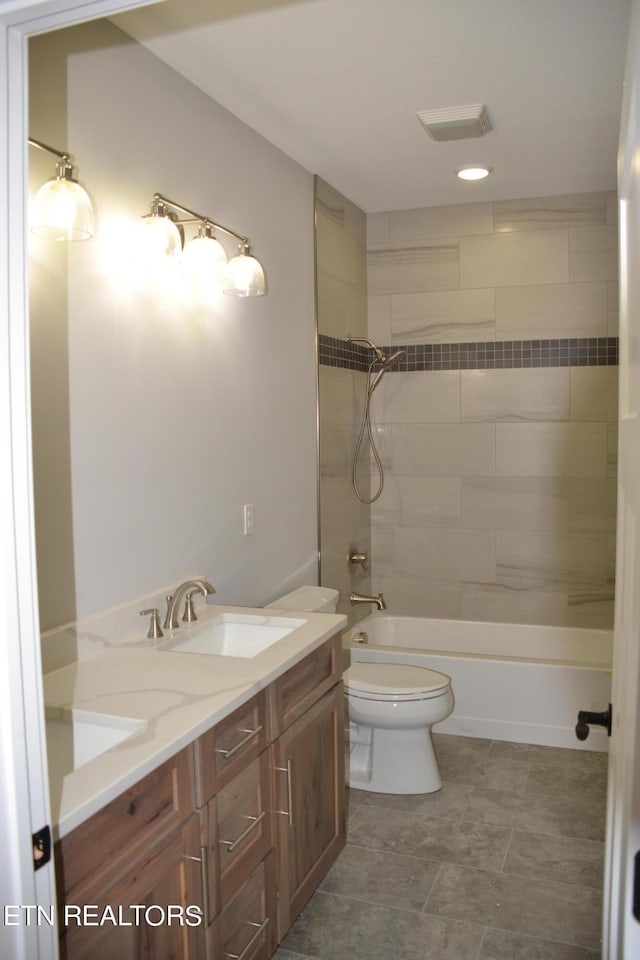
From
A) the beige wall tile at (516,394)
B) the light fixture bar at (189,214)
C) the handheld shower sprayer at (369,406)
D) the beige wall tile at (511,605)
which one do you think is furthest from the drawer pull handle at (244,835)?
the beige wall tile at (516,394)

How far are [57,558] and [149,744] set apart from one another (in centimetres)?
63

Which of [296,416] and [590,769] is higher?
[296,416]

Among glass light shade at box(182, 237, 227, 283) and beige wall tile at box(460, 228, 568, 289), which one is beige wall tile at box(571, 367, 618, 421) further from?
glass light shade at box(182, 237, 227, 283)

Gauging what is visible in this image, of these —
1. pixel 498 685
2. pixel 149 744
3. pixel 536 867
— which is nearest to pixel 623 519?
pixel 149 744

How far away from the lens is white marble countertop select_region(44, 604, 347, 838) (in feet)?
4.52

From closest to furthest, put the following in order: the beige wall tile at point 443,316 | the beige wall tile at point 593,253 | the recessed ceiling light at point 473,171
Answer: the recessed ceiling light at point 473,171 → the beige wall tile at point 593,253 → the beige wall tile at point 443,316

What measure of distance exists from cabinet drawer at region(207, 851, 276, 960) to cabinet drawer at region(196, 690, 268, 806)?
30 cm

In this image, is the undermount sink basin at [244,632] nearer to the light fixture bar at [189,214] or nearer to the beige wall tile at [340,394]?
the light fixture bar at [189,214]

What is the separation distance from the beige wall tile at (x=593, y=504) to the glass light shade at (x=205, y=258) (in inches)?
92.9

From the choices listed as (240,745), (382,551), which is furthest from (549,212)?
(240,745)

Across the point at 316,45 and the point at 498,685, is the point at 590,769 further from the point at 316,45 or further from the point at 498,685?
the point at 316,45

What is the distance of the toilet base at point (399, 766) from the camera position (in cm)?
317

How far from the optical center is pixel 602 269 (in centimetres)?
395

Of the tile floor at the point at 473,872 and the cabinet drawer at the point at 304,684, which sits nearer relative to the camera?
the cabinet drawer at the point at 304,684
